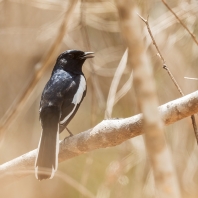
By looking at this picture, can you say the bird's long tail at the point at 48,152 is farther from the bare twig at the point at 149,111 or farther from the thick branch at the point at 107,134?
the bare twig at the point at 149,111

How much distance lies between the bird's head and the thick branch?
1.06 m

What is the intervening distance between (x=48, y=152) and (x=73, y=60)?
4.05 feet

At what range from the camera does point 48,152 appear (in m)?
2.62

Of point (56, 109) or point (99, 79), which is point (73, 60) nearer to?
point (56, 109)

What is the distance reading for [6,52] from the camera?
536 cm

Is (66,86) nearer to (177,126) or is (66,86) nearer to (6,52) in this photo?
(177,126)

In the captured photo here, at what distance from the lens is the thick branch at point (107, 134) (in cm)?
192

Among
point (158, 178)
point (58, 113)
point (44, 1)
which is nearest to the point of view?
point (158, 178)

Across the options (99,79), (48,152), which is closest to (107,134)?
(48,152)

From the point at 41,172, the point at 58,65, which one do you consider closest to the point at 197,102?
the point at 41,172

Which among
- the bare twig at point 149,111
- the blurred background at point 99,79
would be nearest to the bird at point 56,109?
the blurred background at point 99,79

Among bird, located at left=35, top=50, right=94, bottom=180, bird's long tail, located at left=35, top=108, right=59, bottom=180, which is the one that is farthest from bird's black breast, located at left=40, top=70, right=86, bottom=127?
bird's long tail, located at left=35, top=108, right=59, bottom=180

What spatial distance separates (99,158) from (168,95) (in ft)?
4.91

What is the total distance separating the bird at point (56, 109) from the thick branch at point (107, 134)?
80 millimetres
